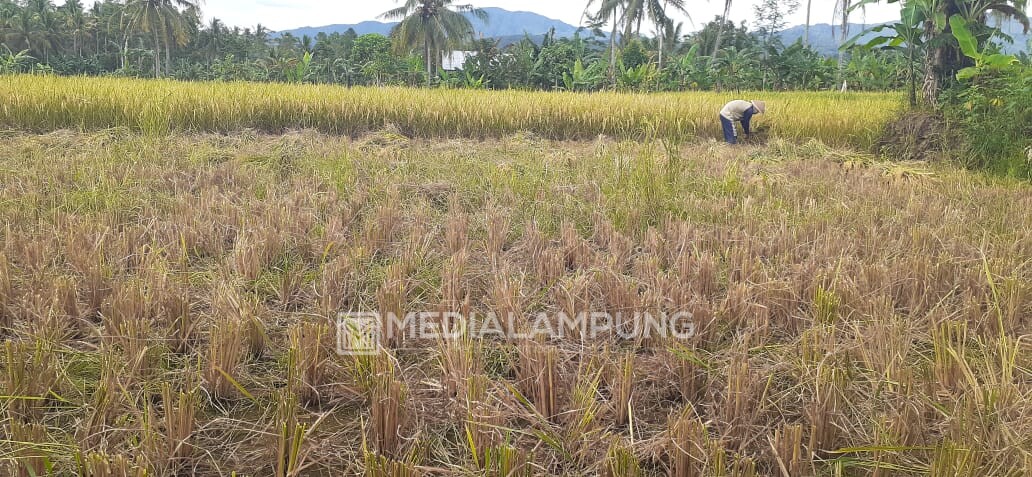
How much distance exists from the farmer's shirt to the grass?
3194mm

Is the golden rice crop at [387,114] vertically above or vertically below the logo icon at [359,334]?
above

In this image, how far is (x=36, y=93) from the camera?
6.73 meters

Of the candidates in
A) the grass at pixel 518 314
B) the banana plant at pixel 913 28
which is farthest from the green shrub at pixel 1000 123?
the banana plant at pixel 913 28

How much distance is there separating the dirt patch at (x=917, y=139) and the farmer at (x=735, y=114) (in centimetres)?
138

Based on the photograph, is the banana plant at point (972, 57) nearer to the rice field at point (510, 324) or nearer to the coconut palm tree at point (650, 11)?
the rice field at point (510, 324)

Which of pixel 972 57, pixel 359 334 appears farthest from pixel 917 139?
pixel 359 334

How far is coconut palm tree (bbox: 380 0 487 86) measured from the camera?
27.0m

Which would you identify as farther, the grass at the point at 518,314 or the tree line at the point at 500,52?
the tree line at the point at 500,52

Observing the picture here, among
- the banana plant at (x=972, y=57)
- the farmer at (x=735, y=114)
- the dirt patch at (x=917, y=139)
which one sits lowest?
the dirt patch at (x=917, y=139)

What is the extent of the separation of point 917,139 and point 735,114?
192 centimetres

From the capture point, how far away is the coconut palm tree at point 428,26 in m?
27.0

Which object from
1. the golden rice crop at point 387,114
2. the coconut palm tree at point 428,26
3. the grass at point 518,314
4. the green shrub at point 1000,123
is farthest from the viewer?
the coconut palm tree at point 428,26

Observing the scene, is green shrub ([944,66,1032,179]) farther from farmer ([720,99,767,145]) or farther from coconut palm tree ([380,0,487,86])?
coconut palm tree ([380,0,487,86])

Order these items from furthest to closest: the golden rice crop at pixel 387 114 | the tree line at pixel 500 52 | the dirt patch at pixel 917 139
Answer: the tree line at pixel 500 52, the golden rice crop at pixel 387 114, the dirt patch at pixel 917 139
